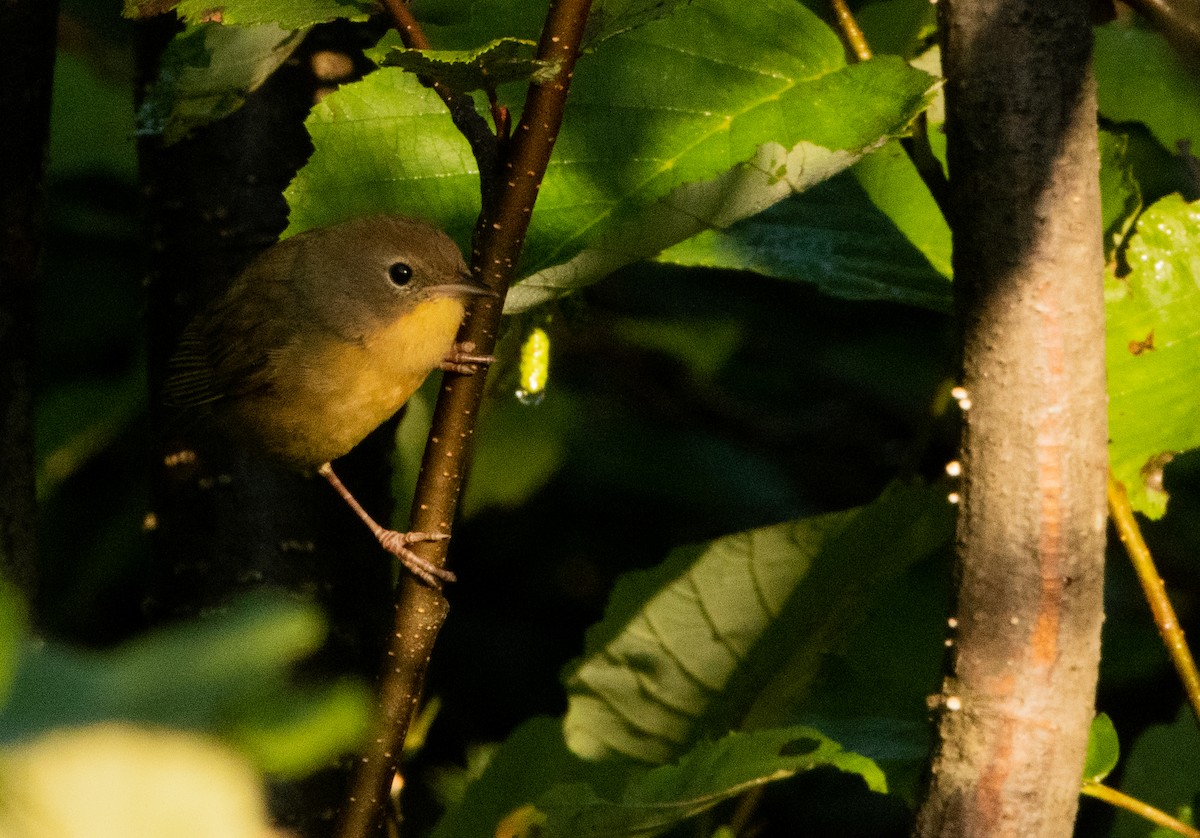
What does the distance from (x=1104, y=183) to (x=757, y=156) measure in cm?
57

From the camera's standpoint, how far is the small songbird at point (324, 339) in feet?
8.06

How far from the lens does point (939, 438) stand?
9.92 feet

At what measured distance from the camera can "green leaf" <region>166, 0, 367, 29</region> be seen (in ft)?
4.29

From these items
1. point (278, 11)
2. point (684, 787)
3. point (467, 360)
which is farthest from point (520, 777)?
point (278, 11)

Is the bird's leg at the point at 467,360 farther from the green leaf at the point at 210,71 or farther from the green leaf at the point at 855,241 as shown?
the green leaf at the point at 210,71

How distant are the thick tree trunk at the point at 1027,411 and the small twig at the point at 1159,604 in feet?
1.03

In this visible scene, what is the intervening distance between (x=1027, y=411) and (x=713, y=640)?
81 cm

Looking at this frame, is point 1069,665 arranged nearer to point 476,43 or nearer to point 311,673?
point 476,43

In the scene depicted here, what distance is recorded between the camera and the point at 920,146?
162 centimetres

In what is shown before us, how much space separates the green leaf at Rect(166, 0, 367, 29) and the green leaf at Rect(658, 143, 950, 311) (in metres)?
0.56

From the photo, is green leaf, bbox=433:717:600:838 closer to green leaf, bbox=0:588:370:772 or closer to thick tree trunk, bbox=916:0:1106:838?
thick tree trunk, bbox=916:0:1106:838

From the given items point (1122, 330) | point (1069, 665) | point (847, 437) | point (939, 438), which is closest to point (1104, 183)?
point (1122, 330)

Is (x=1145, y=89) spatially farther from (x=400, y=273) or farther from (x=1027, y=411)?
(x=400, y=273)

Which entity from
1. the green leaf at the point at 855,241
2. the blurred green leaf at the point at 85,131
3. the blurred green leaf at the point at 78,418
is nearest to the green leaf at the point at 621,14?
the green leaf at the point at 855,241
